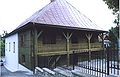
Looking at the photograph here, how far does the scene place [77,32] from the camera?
18.8 m

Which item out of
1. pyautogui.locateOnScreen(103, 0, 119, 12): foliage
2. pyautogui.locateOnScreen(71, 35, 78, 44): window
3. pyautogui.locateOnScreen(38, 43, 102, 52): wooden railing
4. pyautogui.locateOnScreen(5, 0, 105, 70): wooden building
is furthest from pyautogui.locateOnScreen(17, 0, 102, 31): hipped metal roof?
pyautogui.locateOnScreen(103, 0, 119, 12): foliage

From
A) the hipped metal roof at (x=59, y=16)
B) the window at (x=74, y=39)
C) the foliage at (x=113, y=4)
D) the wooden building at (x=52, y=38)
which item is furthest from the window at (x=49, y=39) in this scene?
the foliage at (x=113, y=4)

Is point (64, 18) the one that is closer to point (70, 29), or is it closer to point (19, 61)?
point (70, 29)

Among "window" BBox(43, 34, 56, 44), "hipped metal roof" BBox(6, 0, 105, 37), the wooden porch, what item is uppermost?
"hipped metal roof" BBox(6, 0, 105, 37)

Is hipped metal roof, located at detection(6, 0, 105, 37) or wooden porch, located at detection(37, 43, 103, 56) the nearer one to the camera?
wooden porch, located at detection(37, 43, 103, 56)

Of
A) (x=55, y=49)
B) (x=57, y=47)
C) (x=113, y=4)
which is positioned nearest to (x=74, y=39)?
(x=57, y=47)

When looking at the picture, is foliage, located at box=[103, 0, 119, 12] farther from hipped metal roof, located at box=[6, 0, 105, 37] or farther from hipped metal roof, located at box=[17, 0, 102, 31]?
hipped metal roof, located at box=[17, 0, 102, 31]

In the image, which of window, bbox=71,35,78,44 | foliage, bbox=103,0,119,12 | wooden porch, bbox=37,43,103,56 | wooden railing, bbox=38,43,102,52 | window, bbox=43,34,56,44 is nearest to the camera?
foliage, bbox=103,0,119,12

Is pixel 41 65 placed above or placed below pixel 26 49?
below

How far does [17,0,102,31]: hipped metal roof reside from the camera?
15968 millimetres

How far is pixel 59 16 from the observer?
18047 mm

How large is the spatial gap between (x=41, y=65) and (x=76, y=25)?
15.8 feet

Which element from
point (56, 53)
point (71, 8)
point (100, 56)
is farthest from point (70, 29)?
point (100, 56)

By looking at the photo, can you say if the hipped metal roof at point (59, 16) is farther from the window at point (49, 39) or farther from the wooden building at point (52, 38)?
the window at point (49, 39)
